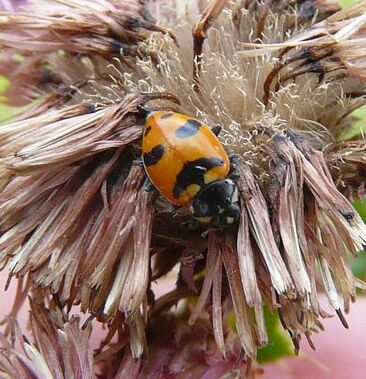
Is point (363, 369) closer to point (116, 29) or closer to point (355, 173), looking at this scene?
point (355, 173)

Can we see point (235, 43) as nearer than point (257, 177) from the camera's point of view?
No

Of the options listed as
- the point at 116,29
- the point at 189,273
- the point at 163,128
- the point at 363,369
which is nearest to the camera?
the point at 163,128

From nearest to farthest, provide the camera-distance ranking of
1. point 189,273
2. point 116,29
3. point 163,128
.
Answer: point 163,128
point 189,273
point 116,29

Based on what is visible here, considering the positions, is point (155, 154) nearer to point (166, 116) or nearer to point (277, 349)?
point (166, 116)

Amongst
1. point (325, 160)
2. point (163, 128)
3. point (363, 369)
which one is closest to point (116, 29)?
point (163, 128)

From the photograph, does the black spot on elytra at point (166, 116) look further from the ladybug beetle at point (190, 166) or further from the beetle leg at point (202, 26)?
the beetle leg at point (202, 26)

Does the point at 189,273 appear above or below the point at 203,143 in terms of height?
below

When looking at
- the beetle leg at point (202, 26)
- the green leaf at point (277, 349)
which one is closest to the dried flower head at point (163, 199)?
the beetle leg at point (202, 26)

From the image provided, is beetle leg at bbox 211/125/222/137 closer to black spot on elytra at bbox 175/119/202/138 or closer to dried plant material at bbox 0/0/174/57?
black spot on elytra at bbox 175/119/202/138
